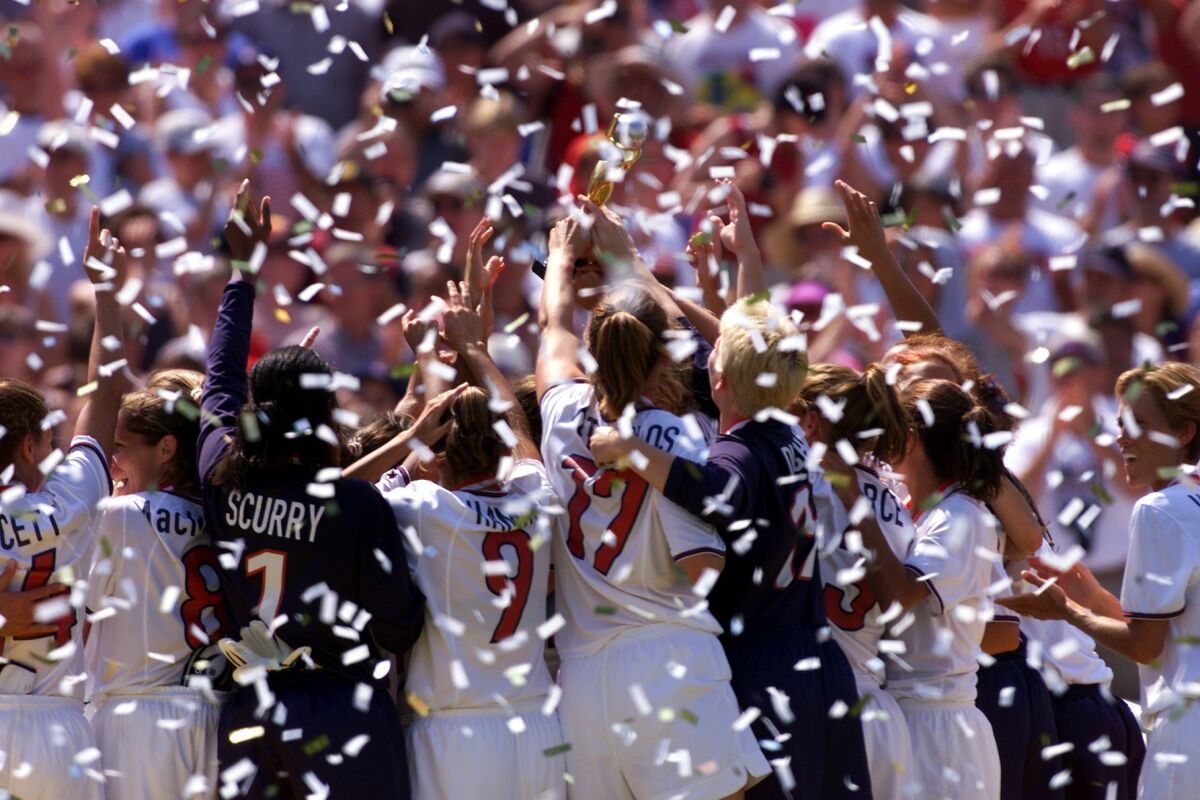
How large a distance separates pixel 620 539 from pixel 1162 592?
1.69 metres

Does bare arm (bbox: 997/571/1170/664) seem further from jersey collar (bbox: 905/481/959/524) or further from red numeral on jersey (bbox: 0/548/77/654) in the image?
red numeral on jersey (bbox: 0/548/77/654)

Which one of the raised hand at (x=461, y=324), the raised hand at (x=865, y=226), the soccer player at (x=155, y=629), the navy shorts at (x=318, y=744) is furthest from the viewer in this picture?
the raised hand at (x=865, y=226)

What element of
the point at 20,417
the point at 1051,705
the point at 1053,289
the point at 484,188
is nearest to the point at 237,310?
the point at 20,417

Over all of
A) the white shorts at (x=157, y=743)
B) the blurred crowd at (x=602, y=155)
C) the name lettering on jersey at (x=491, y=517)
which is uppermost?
the name lettering on jersey at (x=491, y=517)

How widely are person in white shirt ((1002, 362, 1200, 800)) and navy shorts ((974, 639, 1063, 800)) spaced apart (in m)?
0.59

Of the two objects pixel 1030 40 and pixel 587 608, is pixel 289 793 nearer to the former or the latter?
pixel 587 608

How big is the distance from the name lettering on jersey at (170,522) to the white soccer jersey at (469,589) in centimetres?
65

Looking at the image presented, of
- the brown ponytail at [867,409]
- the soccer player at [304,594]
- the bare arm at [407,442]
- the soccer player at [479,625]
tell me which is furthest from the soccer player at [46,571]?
the brown ponytail at [867,409]

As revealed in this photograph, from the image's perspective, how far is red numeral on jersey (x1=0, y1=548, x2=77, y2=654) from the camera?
522 centimetres

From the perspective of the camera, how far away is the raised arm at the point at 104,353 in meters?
5.39

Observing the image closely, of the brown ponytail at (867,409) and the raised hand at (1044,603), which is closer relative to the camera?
the raised hand at (1044,603)

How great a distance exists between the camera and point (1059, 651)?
6301 mm

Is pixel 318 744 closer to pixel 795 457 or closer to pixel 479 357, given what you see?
pixel 479 357

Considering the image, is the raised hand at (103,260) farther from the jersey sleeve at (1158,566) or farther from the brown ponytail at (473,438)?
the jersey sleeve at (1158,566)
